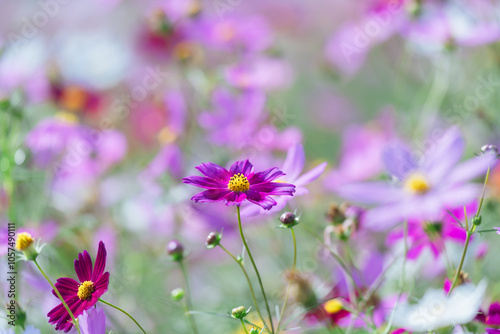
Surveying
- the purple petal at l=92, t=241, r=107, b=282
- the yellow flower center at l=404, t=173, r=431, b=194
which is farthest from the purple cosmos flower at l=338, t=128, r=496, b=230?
the purple petal at l=92, t=241, r=107, b=282

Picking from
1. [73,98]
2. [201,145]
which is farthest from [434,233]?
[73,98]

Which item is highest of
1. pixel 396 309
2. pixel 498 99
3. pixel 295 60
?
pixel 396 309

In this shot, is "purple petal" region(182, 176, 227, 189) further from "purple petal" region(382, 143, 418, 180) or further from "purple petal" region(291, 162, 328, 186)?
"purple petal" region(382, 143, 418, 180)

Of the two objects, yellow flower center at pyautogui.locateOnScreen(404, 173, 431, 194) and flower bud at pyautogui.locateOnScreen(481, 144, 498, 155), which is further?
yellow flower center at pyautogui.locateOnScreen(404, 173, 431, 194)

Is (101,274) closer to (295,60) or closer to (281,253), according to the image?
(281,253)

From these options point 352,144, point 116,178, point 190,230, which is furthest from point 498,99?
point 116,178
